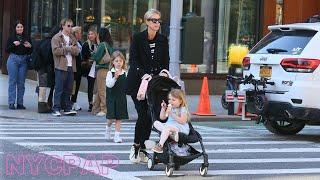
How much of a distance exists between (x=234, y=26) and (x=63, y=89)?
795 centimetres

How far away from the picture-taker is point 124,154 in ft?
32.2

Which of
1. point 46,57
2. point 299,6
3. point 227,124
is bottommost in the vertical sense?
point 227,124

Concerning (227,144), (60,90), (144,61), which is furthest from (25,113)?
(144,61)

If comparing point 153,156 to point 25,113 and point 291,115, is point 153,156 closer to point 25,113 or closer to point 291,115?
point 291,115

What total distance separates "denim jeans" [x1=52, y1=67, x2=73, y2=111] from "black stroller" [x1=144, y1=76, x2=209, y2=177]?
6125 millimetres

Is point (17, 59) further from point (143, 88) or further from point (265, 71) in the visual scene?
point (143, 88)

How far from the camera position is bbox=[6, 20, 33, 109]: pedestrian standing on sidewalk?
608 inches

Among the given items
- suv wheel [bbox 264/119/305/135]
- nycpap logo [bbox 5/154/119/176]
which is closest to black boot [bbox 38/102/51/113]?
suv wheel [bbox 264/119/305/135]

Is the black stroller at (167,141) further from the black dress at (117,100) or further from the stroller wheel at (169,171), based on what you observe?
the black dress at (117,100)

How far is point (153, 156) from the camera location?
8656mm

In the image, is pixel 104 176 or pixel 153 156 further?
pixel 153 156

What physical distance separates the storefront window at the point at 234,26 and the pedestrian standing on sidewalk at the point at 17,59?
7.20 m

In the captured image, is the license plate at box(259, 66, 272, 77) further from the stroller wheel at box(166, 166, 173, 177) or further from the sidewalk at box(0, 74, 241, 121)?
the stroller wheel at box(166, 166, 173, 177)

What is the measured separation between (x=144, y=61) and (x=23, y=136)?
3.49 m
